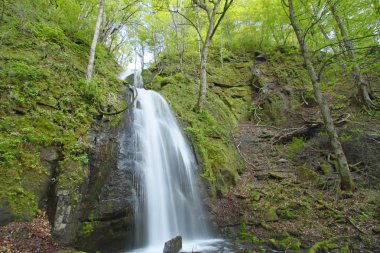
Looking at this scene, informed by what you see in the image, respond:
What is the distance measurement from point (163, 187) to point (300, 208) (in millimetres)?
4192

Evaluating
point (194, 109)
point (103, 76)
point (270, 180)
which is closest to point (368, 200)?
point (270, 180)

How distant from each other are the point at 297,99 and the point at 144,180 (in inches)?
462

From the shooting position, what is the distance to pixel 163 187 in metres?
6.95

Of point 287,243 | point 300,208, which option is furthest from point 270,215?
point 287,243

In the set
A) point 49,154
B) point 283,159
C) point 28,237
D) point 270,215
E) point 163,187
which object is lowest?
point 270,215

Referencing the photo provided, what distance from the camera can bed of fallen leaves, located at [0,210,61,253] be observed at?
3990 mm

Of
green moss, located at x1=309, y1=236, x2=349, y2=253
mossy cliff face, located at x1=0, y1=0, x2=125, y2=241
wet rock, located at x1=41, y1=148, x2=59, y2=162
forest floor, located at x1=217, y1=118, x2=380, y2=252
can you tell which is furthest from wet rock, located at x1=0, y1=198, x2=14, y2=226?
green moss, located at x1=309, y1=236, x2=349, y2=253

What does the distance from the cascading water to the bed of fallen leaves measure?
78.4 inches

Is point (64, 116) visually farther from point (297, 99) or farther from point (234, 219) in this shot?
point (297, 99)

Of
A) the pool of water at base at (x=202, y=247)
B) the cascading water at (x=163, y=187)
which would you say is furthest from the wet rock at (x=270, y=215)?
the cascading water at (x=163, y=187)

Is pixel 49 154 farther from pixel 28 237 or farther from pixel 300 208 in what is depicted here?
pixel 300 208

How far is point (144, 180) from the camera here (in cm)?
656

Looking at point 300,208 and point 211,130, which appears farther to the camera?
point 211,130

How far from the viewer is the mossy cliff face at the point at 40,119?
4688 millimetres
